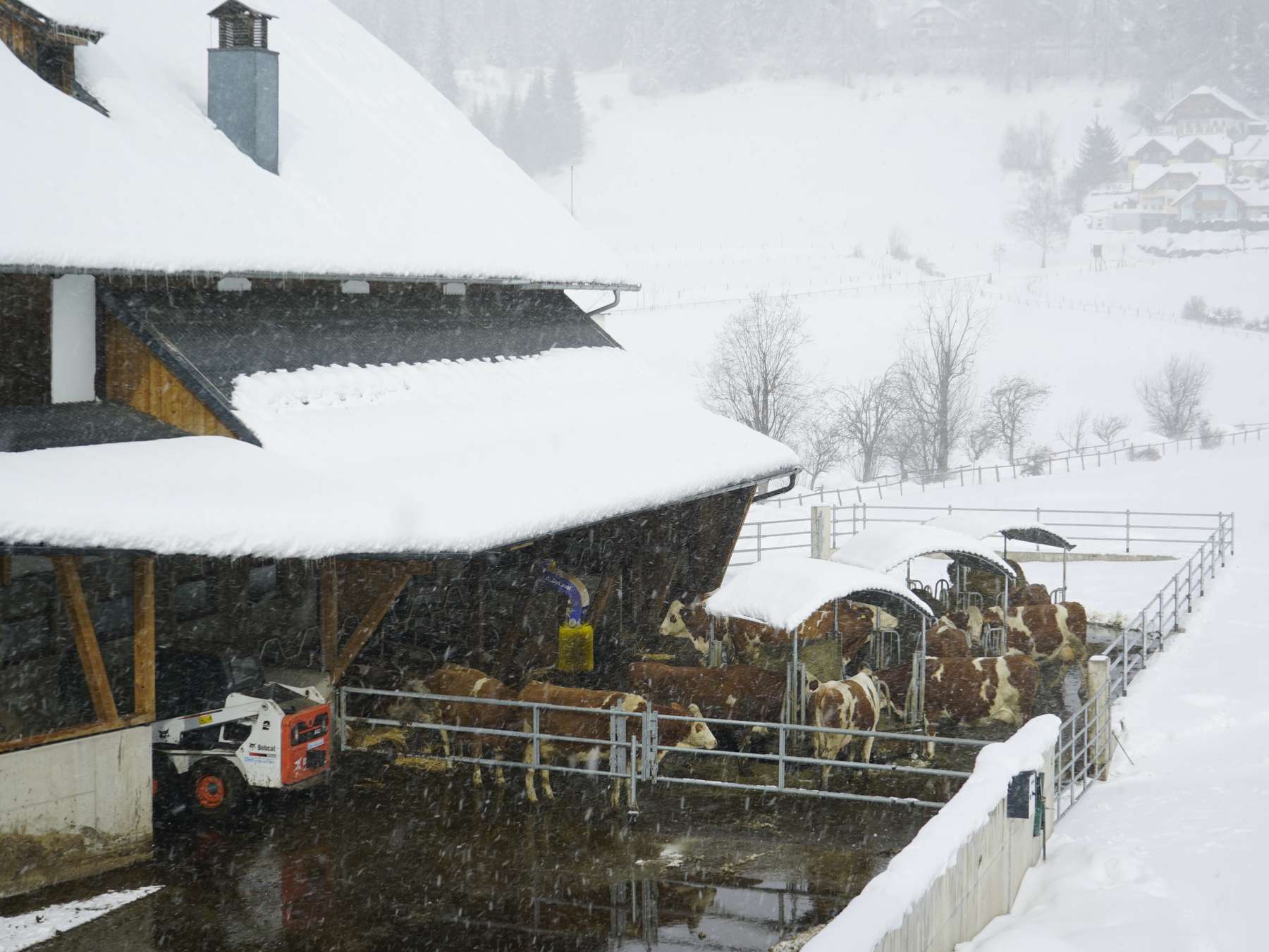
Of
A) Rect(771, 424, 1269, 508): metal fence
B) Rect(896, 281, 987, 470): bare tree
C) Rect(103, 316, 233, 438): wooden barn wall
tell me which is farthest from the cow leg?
Rect(896, 281, 987, 470): bare tree

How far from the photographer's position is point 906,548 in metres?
20.7

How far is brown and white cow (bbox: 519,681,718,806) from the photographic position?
14602mm

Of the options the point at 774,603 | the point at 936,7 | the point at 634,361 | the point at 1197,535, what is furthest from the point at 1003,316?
the point at 936,7

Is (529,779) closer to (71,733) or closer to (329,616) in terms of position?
(329,616)

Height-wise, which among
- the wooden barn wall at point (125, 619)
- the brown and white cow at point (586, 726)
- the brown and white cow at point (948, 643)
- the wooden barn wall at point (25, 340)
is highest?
the wooden barn wall at point (25, 340)

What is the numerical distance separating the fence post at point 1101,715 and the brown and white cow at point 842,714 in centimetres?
235

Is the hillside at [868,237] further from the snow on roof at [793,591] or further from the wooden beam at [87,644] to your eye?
the wooden beam at [87,644]

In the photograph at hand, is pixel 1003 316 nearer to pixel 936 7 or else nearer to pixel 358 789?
pixel 358 789

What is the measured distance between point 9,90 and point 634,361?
11.0m

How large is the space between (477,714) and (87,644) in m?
4.36

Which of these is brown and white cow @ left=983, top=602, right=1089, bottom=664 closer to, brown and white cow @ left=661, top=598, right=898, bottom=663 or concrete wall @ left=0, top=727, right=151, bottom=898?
brown and white cow @ left=661, top=598, right=898, bottom=663

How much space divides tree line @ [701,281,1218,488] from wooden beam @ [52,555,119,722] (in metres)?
46.3

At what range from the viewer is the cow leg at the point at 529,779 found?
14.3m

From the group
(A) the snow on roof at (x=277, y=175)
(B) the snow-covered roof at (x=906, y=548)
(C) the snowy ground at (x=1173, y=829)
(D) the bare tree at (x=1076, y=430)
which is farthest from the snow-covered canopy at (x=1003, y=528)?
(D) the bare tree at (x=1076, y=430)
